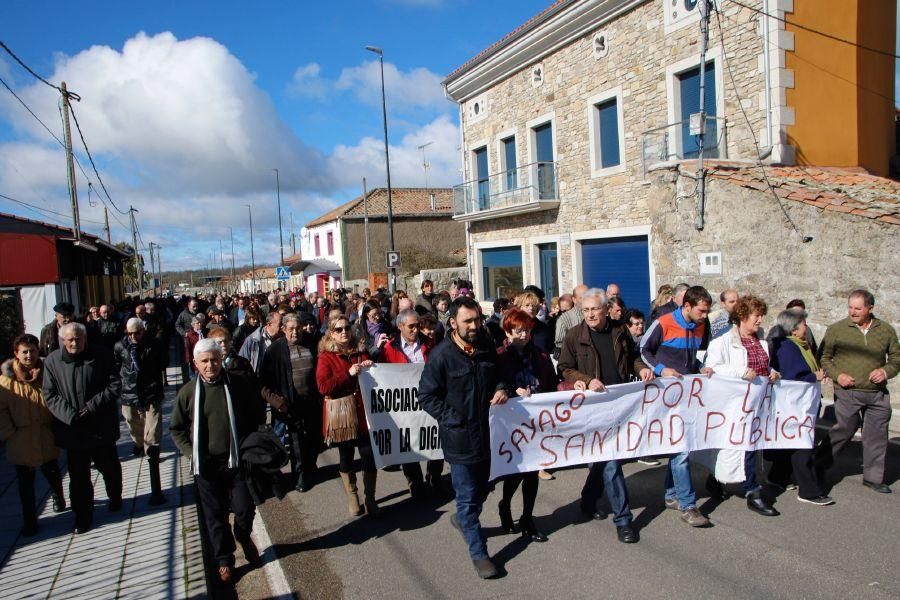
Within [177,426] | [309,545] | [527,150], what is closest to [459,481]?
[309,545]

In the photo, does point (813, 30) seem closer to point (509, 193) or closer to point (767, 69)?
point (767, 69)

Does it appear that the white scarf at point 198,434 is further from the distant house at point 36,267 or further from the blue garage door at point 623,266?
the distant house at point 36,267

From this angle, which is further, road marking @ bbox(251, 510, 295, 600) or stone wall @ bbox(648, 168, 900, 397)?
stone wall @ bbox(648, 168, 900, 397)

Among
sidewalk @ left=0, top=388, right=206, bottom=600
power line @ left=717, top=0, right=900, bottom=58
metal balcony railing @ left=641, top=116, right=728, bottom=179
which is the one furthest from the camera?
metal balcony railing @ left=641, top=116, right=728, bottom=179

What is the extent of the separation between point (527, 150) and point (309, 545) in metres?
17.1

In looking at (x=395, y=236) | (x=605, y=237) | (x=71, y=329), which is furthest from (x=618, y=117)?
(x=395, y=236)

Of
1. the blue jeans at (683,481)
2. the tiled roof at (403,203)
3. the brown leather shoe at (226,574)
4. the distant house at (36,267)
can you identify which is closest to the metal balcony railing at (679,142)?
the blue jeans at (683,481)

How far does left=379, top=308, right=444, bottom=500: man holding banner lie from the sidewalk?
1.97m

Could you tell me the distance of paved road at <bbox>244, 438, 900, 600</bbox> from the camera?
416 centimetres

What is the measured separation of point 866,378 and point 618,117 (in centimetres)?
1223

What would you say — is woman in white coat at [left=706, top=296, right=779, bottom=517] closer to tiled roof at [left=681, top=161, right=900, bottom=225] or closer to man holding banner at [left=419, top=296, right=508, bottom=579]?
man holding banner at [left=419, top=296, right=508, bottom=579]

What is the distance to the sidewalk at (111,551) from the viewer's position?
15.1 ft

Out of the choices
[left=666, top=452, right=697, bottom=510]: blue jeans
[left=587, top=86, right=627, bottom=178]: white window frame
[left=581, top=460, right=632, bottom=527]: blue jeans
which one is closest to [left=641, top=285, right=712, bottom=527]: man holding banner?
[left=666, top=452, right=697, bottom=510]: blue jeans

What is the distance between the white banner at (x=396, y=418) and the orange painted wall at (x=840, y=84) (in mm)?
11056
